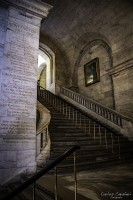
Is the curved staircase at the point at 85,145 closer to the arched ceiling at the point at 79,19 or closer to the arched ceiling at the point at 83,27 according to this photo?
the arched ceiling at the point at 83,27

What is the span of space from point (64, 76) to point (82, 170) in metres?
11.9

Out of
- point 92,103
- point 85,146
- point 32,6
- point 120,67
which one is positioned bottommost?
point 85,146

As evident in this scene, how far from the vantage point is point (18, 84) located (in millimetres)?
5445

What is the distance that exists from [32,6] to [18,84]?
2.84 meters

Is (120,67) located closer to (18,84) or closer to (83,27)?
(83,27)

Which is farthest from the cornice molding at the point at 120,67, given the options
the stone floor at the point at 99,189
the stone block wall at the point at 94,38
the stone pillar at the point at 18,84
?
the stone floor at the point at 99,189

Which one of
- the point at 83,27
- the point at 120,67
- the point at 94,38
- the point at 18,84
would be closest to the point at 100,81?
the point at 120,67

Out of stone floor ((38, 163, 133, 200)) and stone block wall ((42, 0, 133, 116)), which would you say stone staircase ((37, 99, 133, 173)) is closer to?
stone floor ((38, 163, 133, 200))

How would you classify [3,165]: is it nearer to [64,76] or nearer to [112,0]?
[112,0]

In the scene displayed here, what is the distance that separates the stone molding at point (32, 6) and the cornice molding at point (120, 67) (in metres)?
6.06

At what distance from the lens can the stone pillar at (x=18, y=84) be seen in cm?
493

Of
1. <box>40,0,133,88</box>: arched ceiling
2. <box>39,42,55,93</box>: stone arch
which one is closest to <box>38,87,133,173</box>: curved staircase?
<box>40,0,133,88</box>: arched ceiling

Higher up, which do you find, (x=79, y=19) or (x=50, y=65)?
(x=79, y=19)

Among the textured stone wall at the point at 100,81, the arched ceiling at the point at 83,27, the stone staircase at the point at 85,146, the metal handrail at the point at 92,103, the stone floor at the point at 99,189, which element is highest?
the arched ceiling at the point at 83,27
